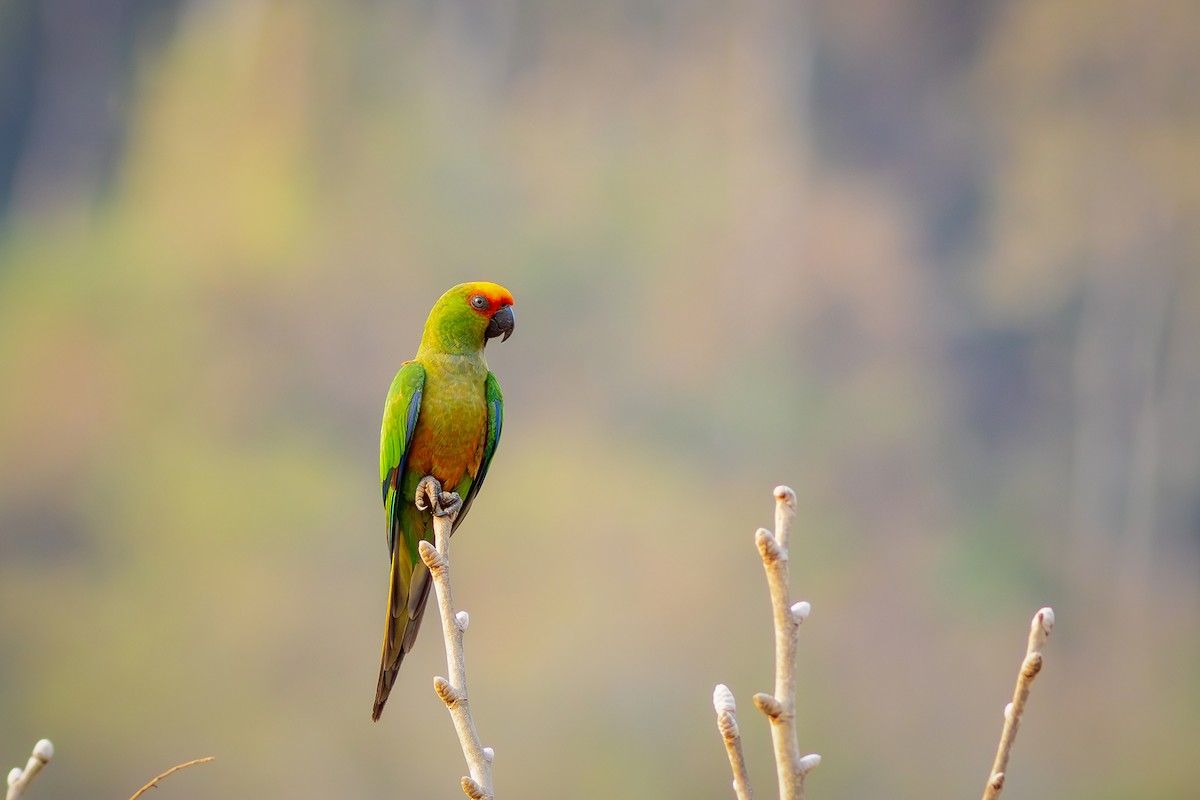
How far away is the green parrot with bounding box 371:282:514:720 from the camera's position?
6.51ft

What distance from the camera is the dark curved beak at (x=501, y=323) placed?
2.07 metres

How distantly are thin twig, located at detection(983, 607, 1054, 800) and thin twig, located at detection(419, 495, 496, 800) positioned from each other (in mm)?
449

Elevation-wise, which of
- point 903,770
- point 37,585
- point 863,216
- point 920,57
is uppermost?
point 920,57

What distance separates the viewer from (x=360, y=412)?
4.05 m

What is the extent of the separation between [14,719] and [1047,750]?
3641 mm

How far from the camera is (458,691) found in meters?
1.16

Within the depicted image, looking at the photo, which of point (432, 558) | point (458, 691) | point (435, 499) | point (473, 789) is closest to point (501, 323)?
point (435, 499)

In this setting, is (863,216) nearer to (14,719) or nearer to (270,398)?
(270,398)

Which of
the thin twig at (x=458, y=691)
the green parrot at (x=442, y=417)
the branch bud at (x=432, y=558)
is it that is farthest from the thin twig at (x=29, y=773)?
the green parrot at (x=442, y=417)

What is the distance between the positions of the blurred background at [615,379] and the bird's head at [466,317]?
6.68ft

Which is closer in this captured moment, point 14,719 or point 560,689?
point 14,719

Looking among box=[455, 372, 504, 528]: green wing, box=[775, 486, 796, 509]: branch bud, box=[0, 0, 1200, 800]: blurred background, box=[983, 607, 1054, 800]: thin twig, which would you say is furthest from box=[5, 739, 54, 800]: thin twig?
box=[0, 0, 1200, 800]: blurred background

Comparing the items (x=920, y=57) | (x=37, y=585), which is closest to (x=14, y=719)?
(x=37, y=585)

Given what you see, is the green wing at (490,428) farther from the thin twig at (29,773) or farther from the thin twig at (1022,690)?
the thin twig at (1022,690)
